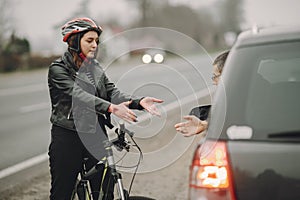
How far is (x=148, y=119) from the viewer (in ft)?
10.00

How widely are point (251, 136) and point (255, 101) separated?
231 mm

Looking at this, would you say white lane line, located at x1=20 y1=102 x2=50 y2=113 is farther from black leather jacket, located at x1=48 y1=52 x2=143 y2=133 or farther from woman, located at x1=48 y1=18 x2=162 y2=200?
black leather jacket, located at x1=48 y1=52 x2=143 y2=133

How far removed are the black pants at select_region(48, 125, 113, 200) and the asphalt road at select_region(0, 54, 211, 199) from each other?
0.41m

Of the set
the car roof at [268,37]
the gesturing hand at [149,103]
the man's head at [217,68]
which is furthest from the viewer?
the man's head at [217,68]

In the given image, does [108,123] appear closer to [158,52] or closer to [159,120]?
[159,120]

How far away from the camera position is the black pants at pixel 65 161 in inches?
127

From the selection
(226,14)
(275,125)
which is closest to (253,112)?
(275,125)

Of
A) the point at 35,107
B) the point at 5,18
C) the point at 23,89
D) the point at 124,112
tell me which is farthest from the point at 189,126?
the point at 5,18

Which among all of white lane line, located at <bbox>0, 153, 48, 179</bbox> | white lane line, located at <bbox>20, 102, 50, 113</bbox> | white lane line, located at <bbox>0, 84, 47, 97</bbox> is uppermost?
white lane line, located at <bbox>0, 153, 48, 179</bbox>

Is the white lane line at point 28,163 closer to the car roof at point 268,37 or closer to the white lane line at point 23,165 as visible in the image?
the white lane line at point 23,165

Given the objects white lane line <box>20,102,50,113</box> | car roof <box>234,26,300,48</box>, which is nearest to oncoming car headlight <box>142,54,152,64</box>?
car roof <box>234,26,300,48</box>

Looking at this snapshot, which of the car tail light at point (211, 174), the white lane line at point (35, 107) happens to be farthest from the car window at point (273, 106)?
the white lane line at point (35, 107)

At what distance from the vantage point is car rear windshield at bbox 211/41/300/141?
2.16 meters

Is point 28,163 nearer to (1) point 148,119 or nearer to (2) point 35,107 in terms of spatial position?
(1) point 148,119
